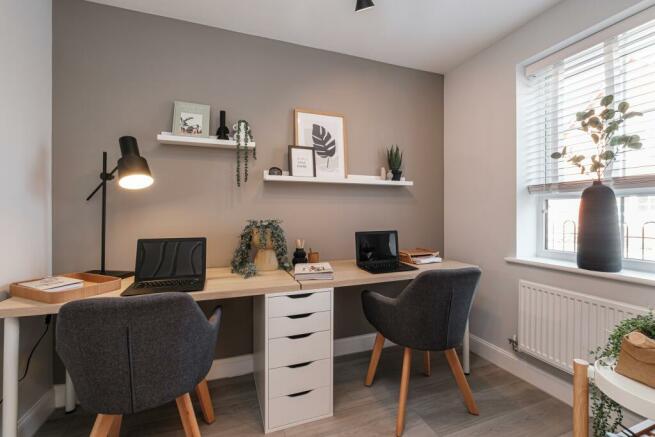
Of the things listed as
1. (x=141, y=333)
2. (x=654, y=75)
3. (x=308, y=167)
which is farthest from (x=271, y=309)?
(x=654, y=75)

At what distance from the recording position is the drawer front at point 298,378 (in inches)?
59.4

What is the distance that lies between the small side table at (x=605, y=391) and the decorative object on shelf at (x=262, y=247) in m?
1.49

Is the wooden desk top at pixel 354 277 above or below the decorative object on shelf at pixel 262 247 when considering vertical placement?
below

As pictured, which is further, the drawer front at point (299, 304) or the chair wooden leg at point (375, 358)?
the chair wooden leg at point (375, 358)

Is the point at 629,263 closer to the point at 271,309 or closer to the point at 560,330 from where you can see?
the point at 560,330

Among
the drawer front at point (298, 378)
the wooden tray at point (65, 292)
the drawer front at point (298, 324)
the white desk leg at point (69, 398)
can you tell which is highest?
the wooden tray at point (65, 292)

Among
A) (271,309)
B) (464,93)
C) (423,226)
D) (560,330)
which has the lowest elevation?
(560,330)

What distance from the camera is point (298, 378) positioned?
1.55 meters

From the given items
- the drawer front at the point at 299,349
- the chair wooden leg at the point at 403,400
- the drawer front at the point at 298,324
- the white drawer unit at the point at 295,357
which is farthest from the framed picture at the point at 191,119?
the chair wooden leg at the point at 403,400

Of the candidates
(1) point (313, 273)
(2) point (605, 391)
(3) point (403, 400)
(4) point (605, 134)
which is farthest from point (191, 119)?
(4) point (605, 134)

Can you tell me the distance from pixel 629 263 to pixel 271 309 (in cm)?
208

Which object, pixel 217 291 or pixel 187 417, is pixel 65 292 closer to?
pixel 217 291

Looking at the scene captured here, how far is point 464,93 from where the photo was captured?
8.20ft

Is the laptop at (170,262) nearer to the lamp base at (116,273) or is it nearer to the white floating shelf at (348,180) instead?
the lamp base at (116,273)
